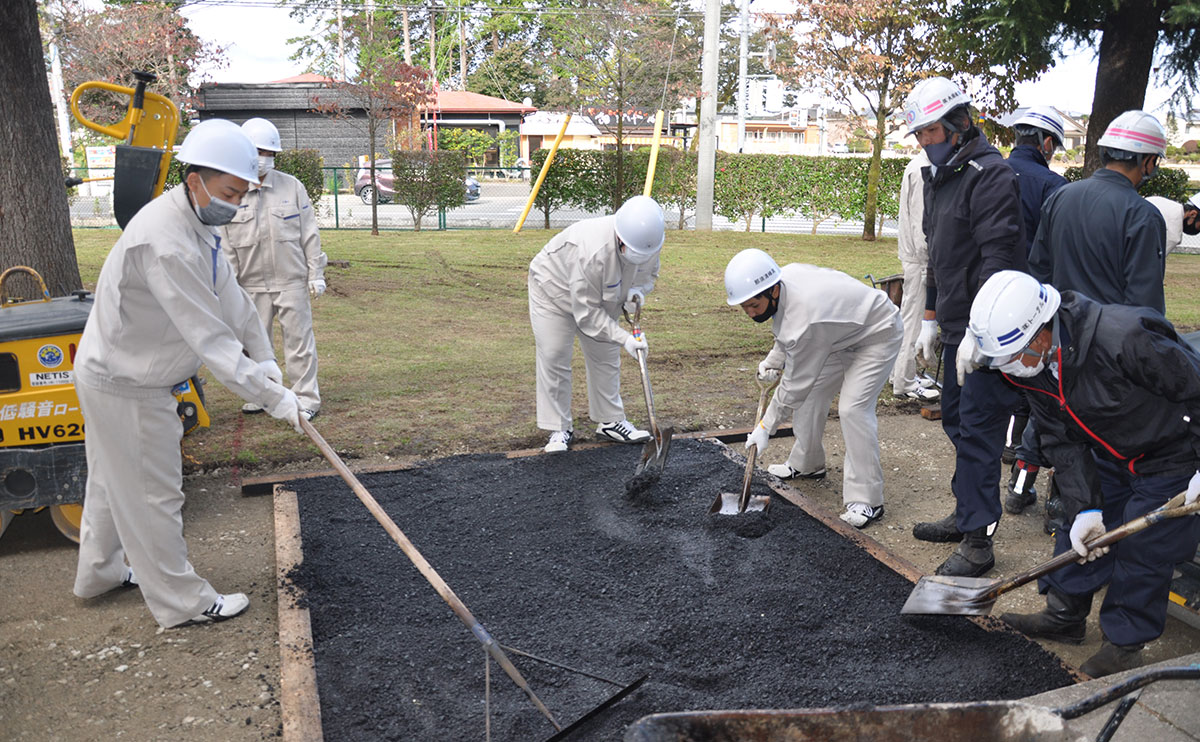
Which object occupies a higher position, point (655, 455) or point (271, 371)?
point (271, 371)

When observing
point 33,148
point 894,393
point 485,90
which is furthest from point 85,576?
point 485,90

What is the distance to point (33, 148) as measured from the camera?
5738mm

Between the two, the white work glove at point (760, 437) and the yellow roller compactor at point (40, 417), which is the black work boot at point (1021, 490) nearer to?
the white work glove at point (760, 437)

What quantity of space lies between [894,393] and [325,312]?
5972 mm

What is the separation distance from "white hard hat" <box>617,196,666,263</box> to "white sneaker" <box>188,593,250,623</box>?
2676 millimetres

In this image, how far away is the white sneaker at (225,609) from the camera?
3.64 metres

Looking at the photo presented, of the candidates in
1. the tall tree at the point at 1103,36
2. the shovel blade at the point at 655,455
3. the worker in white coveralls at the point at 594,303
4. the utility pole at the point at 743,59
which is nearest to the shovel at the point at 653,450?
the shovel blade at the point at 655,455

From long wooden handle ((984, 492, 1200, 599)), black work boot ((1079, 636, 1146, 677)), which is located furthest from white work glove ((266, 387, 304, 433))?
black work boot ((1079, 636, 1146, 677))

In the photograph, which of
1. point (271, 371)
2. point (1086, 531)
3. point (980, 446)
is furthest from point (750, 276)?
point (271, 371)

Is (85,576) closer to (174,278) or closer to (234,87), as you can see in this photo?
(174,278)

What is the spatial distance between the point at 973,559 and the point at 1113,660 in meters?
0.89

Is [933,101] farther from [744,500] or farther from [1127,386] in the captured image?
[744,500]

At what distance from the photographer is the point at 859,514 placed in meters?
4.69

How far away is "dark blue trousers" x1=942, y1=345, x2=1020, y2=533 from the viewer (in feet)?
13.0
